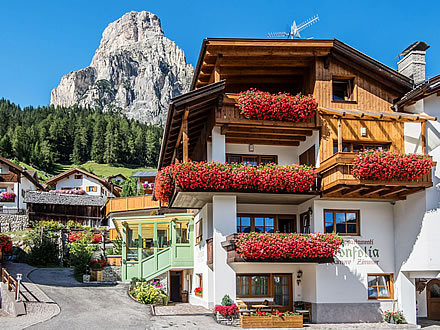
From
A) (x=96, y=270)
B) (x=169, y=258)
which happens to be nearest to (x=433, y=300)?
(x=169, y=258)

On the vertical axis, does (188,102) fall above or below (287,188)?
above

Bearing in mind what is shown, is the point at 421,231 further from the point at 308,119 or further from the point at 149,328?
the point at 149,328

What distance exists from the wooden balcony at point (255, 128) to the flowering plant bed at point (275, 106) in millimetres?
202

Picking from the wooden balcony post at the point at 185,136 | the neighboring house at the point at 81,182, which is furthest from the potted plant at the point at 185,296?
the neighboring house at the point at 81,182

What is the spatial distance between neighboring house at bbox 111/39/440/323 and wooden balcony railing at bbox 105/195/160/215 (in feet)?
79.9

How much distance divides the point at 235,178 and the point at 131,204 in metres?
32.0

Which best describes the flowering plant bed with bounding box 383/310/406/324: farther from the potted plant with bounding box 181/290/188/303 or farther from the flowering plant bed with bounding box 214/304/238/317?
A: the potted plant with bounding box 181/290/188/303

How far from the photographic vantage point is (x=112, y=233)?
45531 millimetres

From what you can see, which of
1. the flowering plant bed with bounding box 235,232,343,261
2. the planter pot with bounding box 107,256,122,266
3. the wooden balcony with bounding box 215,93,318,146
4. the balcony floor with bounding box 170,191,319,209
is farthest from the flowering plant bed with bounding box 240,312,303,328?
the planter pot with bounding box 107,256,122,266

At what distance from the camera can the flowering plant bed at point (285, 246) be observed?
18.4 metres

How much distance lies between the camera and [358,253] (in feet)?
68.1

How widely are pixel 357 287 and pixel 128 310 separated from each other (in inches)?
345

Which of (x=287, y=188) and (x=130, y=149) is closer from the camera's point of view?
(x=287, y=188)

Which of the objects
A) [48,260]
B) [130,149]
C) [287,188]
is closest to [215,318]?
[287,188]
